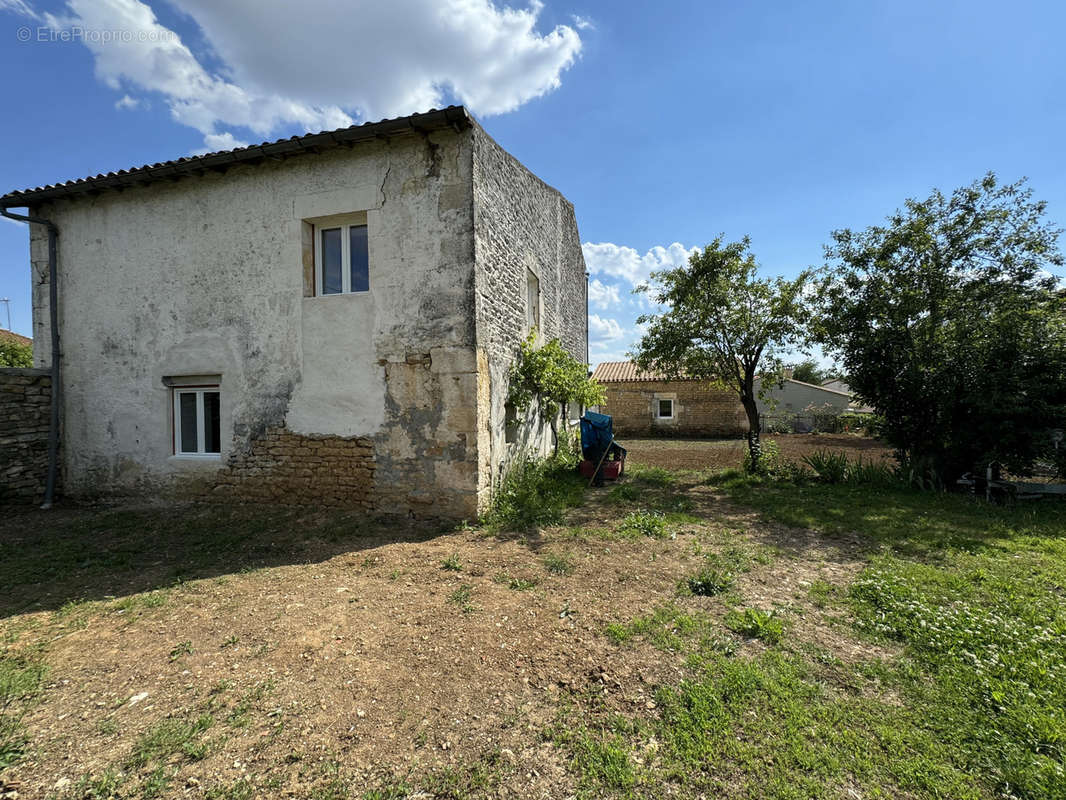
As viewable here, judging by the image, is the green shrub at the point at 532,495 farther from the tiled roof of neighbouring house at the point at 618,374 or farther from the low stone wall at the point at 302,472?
the tiled roof of neighbouring house at the point at 618,374

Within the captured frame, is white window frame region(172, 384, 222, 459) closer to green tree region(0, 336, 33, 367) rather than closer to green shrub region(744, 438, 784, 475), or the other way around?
green shrub region(744, 438, 784, 475)

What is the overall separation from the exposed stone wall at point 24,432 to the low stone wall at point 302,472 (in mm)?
3564

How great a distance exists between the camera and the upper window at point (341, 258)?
686cm

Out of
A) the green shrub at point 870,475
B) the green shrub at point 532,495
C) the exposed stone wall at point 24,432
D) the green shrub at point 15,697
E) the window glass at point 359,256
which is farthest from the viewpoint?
the green shrub at point 870,475

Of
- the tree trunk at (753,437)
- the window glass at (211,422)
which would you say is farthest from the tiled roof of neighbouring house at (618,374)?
the window glass at (211,422)

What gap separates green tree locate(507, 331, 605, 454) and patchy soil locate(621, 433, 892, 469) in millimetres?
4064

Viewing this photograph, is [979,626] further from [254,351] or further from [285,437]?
[254,351]

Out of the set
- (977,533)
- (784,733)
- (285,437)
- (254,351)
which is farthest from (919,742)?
(254,351)

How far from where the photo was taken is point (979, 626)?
339cm

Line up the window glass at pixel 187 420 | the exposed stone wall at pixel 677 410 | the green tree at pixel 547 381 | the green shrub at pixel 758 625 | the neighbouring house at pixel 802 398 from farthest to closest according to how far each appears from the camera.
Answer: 1. the neighbouring house at pixel 802 398
2. the exposed stone wall at pixel 677 410
3. the green tree at pixel 547 381
4. the window glass at pixel 187 420
5. the green shrub at pixel 758 625

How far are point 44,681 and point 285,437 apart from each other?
13.5 feet

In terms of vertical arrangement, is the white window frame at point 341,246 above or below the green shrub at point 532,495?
above

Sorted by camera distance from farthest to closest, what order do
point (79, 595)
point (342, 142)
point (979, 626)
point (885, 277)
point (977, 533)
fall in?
point (885, 277), point (342, 142), point (977, 533), point (79, 595), point (979, 626)

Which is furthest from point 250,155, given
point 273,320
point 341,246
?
point 273,320
